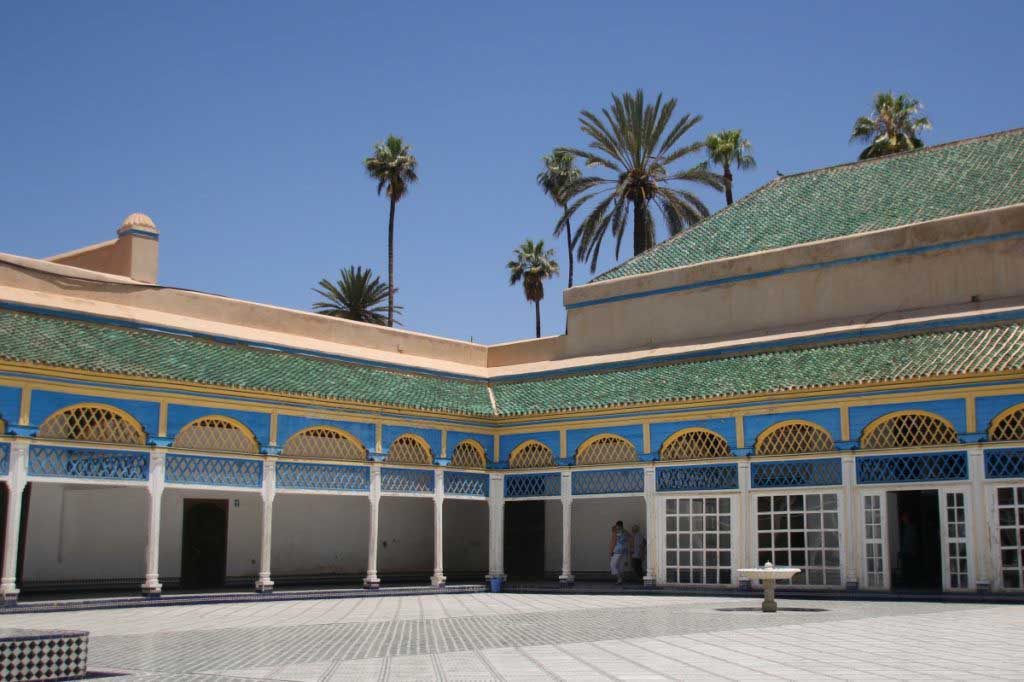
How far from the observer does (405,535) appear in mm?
23922

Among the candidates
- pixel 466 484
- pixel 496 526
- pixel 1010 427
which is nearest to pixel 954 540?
pixel 1010 427

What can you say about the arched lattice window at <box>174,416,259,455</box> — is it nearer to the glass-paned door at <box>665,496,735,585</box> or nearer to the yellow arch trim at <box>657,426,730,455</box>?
the yellow arch trim at <box>657,426,730,455</box>

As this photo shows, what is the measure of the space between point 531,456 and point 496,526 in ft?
4.96

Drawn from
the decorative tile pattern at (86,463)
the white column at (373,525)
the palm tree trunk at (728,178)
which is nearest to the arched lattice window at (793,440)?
the white column at (373,525)

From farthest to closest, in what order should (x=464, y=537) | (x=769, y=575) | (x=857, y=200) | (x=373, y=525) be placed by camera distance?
(x=464, y=537) → (x=857, y=200) → (x=373, y=525) → (x=769, y=575)

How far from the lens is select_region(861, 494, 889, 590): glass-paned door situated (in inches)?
654

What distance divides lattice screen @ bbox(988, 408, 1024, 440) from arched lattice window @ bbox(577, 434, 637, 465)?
6148 mm

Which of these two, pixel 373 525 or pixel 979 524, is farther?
pixel 373 525

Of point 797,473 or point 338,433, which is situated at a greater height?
point 338,433

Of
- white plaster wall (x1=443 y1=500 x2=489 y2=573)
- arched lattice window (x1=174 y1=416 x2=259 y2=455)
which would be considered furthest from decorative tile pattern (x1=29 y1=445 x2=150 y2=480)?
white plaster wall (x1=443 y1=500 x2=489 y2=573)

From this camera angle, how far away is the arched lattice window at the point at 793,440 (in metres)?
17.6

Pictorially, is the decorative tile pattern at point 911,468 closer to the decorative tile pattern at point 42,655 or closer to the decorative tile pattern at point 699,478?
the decorative tile pattern at point 699,478

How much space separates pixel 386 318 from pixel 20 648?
3418 centimetres

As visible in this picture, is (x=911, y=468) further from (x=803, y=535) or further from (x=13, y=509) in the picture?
(x=13, y=509)
